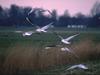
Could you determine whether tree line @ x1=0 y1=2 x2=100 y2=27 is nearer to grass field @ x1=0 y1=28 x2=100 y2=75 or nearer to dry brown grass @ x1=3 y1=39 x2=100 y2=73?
grass field @ x1=0 y1=28 x2=100 y2=75

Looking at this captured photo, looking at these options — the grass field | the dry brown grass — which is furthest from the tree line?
the dry brown grass

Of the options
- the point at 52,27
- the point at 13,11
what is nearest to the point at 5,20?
the point at 13,11

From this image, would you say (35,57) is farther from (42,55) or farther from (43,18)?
(43,18)

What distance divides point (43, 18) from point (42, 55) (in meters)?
0.44

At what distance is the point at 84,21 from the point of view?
4.18 metres

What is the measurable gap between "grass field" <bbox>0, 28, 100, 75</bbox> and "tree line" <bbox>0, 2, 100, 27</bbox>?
0.09 meters

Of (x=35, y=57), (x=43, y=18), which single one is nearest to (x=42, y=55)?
(x=35, y=57)

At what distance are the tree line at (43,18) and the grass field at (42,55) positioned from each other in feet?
0.31

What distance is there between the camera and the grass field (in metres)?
4.09

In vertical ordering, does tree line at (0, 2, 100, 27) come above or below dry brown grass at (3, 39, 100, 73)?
above

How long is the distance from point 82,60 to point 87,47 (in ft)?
0.54

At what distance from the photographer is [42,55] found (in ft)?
13.5

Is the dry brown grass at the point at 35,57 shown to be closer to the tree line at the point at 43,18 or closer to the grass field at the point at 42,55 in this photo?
the grass field at the point at 42,55

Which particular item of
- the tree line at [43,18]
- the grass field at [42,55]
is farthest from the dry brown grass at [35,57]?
the tree line at [43,18]
